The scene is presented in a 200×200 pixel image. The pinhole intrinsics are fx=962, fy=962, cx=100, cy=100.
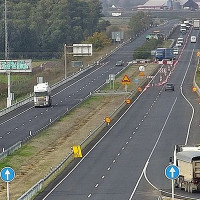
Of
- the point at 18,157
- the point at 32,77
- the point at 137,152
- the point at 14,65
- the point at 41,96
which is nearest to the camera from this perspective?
the point at 137,152

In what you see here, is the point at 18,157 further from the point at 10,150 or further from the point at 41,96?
the point at 41,96

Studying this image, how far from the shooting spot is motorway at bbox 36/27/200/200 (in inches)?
2275

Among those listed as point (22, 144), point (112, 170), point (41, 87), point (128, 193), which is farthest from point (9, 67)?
point (128, 193)

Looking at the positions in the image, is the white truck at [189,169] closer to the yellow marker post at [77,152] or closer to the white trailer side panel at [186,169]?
the white trailer side panel at [186,169]

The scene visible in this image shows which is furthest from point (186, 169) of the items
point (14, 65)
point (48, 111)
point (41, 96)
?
point (14, 65)

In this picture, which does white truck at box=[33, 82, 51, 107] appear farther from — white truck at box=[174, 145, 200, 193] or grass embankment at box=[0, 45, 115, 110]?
white truck at box=[174, 145, 200, 193]

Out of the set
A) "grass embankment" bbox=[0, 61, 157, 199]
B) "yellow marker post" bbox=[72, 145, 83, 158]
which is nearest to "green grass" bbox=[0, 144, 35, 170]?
"grass embankment" bbox=[0, 61, 157, 199]

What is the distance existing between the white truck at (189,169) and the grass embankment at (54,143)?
9986 mm

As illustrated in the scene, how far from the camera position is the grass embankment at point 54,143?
65.8 meters

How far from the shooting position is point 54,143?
84.6 metres

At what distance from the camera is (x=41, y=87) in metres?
Result: 113

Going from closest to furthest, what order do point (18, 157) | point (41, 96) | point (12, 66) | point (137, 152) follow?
1. point (137, 152)
2. point (18, 157)
3. point (41, 96)
4. point (12, 66)

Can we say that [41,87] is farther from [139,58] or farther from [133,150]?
[139,58]

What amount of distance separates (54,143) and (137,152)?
10.7 meters
